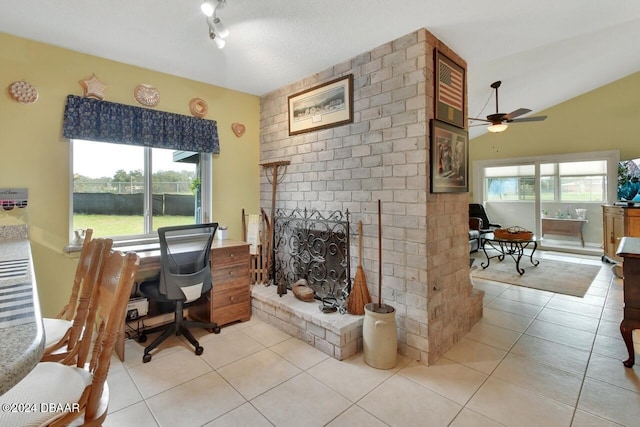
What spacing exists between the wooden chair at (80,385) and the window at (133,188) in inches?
84.2

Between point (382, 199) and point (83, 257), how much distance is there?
209 centimetres

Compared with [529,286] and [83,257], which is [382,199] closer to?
[83,257]

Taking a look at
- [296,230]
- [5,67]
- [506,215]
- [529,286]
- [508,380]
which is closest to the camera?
[508,380]

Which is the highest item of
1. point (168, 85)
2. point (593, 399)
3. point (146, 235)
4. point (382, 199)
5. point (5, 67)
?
point (168, 85)

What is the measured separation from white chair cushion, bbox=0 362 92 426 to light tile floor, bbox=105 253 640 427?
87cm

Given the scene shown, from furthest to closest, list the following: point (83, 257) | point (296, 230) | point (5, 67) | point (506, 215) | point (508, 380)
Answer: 1. point (506, 215)
2. point (296, 230)
3. point (5, 67)
4. point (508, 380)
5. point (83, 257)

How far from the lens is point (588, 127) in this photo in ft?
19.9

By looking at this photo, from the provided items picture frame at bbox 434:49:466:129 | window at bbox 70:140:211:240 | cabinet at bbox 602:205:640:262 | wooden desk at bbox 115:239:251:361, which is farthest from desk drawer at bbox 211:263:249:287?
cabinet at bbox 602:205:640:262

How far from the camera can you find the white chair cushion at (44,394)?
2.86 ft

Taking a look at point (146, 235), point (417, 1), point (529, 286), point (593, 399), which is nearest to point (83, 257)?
point (146, 235)

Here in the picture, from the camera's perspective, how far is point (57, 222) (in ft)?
8.59

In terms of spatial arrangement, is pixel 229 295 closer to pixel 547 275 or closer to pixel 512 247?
pixel 547 275

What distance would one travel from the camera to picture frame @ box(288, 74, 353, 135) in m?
2.86

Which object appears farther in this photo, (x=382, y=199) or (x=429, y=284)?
(x=382, y=199)
